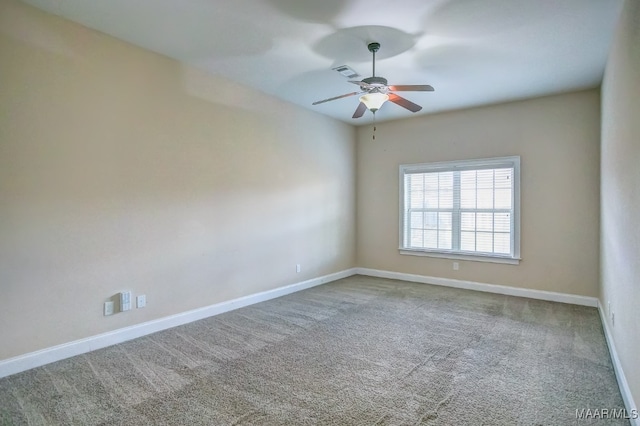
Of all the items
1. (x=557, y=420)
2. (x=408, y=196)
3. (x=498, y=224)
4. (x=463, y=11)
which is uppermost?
(x=463, y=11)

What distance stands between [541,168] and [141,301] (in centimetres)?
527

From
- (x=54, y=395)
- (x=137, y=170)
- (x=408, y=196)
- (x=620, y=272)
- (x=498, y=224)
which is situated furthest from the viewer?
(x=408, y=196)

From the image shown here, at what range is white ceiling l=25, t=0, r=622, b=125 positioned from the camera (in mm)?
2713

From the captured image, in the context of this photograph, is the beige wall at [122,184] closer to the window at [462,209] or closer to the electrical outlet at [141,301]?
the electrical outlet at [141,301]

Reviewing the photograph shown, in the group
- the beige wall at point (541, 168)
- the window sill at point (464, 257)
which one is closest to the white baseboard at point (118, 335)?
the window sill at point (464, 257)

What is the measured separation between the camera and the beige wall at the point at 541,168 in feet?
14.8

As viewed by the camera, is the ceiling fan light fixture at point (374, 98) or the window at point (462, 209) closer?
the ceiling fan light fixture at point (374, 98)

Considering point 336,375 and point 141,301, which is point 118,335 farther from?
point 336,375

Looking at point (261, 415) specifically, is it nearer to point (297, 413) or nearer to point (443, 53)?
point (297, 413)

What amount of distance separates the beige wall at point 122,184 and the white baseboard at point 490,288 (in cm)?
202

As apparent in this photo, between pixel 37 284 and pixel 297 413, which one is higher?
pixel 37 284

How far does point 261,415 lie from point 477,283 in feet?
14.0

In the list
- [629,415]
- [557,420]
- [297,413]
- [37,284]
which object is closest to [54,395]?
[37,284]

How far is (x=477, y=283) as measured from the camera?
536 cm
